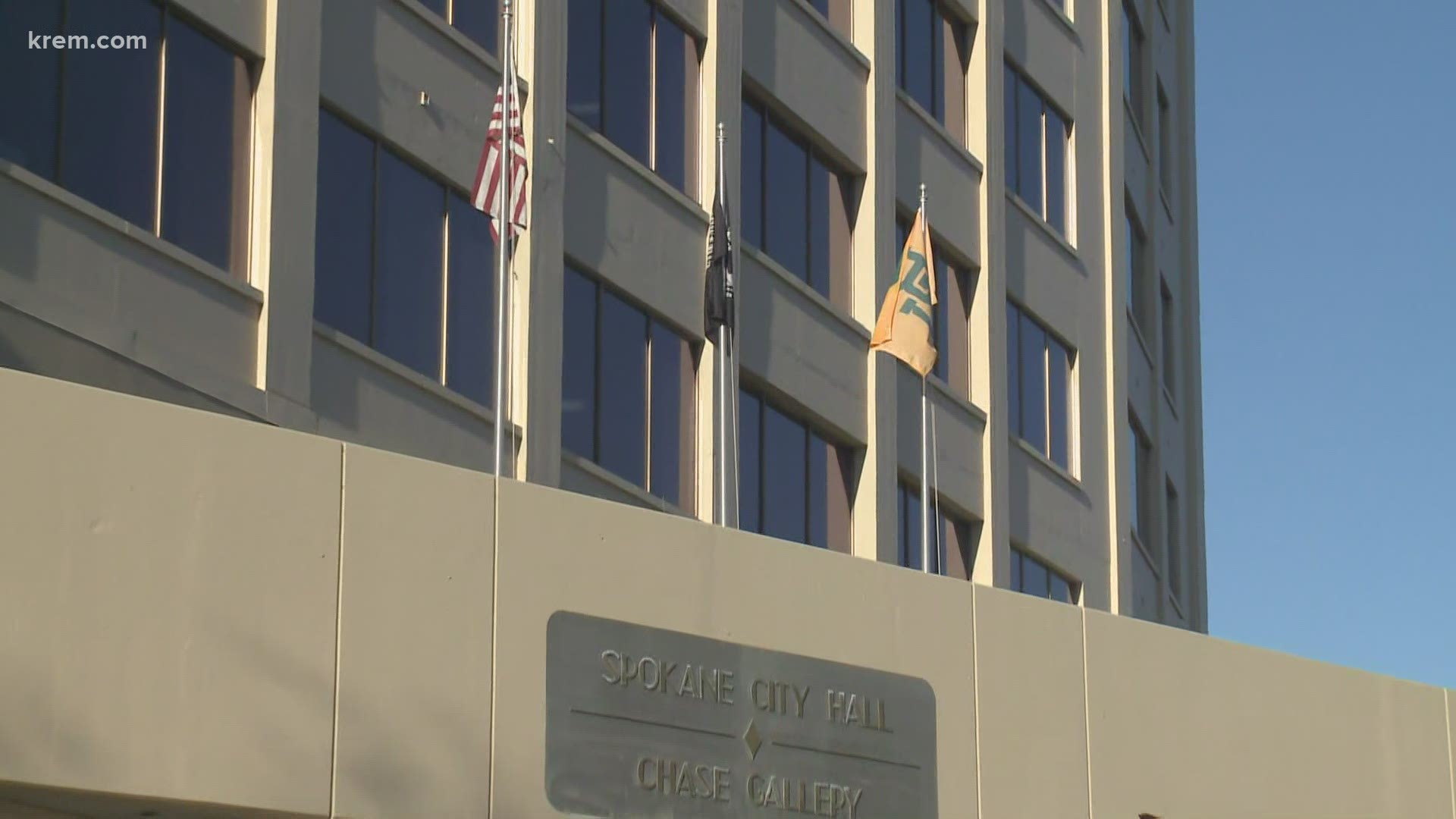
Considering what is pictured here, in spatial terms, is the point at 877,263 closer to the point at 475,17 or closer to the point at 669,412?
the point at 669,412

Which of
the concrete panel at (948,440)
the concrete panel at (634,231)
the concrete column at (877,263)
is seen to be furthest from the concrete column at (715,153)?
the concrete panel at (948,440)

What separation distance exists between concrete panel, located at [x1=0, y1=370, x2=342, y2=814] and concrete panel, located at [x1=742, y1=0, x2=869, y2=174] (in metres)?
14.0

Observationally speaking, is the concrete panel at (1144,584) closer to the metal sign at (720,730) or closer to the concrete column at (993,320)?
the concrete column at (993,320)

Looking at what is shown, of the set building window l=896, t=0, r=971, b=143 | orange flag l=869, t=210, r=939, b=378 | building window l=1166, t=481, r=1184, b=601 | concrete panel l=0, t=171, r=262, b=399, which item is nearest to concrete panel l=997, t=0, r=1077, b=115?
building window l=896, t=0, r=971, b=143

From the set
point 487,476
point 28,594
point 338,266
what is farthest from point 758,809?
point 338,266

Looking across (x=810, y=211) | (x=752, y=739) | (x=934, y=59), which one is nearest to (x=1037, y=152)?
(x=934, y=59)

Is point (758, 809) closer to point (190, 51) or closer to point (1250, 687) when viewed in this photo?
point (1250, 687)

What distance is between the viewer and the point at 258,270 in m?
18.2

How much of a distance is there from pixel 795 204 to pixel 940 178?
381 cm

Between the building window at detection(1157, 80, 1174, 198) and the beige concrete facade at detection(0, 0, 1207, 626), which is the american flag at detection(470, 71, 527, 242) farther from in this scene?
the building window at detection(1157, 80, 1174, 198)

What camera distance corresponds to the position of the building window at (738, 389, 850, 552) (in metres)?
25.1

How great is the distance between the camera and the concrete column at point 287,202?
18000 millimetres

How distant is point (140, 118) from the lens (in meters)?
17.4

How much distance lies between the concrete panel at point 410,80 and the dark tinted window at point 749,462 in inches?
213
